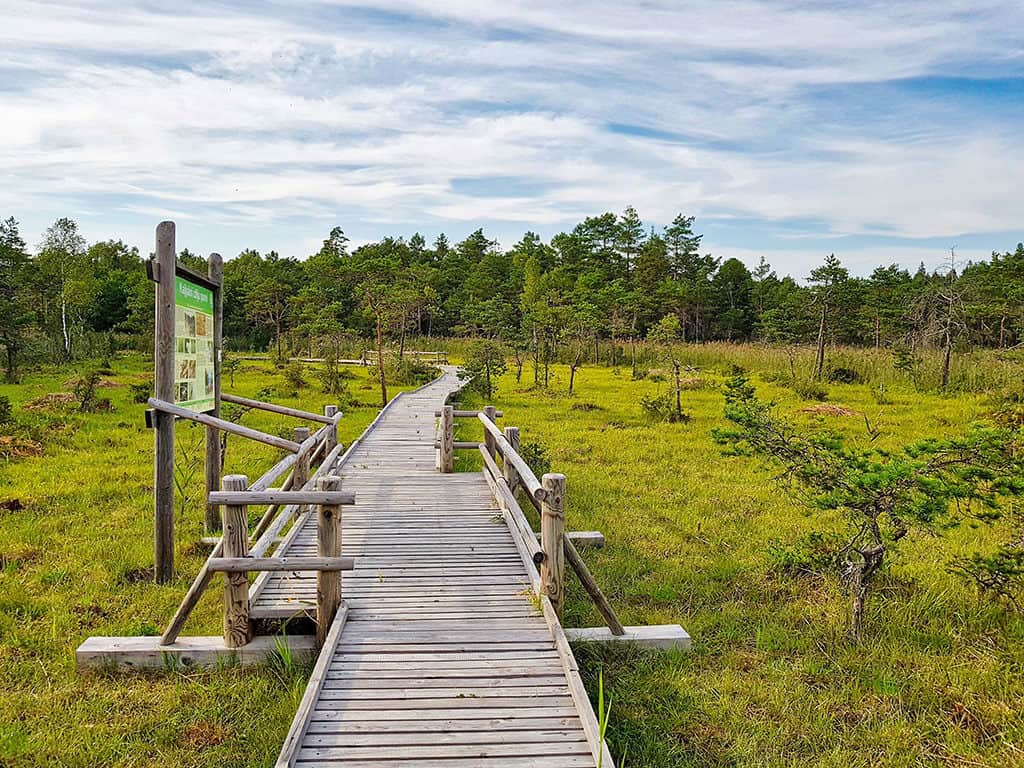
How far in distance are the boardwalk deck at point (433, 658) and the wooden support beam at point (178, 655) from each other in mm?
241

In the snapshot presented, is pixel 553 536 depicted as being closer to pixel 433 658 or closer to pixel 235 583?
Answer: pixel 433 658

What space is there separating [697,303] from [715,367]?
23.7m

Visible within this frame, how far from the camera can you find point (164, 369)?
559 cm

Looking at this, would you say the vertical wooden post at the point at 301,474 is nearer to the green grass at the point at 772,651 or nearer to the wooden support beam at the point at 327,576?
the wooden support beam at the point at 327,576

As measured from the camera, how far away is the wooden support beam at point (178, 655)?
14.6ft

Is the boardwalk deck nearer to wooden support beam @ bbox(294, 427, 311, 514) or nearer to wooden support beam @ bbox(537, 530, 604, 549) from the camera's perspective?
wooden support beam @ bbox(294, 427, 311, 514)

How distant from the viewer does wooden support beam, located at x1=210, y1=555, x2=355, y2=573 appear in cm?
430

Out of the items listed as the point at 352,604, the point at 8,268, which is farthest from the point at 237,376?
the point at 352,604

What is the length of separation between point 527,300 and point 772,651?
126 feet

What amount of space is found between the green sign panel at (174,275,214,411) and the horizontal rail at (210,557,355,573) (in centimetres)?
194

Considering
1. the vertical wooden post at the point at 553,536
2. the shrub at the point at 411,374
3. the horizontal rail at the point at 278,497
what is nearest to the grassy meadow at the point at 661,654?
the vertical wooden post at the point at 553,536

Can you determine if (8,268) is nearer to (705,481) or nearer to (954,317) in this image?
(705,481)

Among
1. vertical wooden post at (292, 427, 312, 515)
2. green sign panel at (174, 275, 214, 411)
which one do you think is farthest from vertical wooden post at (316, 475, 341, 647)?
vertical wooden post at (292, 427, 312, 515)

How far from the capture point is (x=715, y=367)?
2677 centimetres
